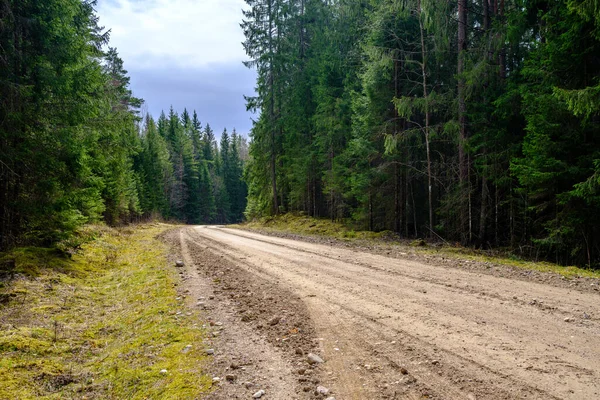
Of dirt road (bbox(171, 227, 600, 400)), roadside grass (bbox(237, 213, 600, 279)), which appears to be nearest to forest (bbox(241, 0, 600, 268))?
roadside grass (bbox(237, 213, 600, 279))

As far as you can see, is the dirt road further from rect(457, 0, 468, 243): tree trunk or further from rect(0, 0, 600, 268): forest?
rect(457, 0, 468, 243): tree trunk

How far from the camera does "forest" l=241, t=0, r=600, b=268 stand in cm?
1006

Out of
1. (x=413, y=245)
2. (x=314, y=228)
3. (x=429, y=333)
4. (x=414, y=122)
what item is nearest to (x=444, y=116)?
(x=414, y=122)

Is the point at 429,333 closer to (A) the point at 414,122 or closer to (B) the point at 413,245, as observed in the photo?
(B) the point at 413,245

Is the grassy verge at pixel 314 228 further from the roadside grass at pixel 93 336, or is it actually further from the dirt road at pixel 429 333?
the roadside grass at pixel 93 336

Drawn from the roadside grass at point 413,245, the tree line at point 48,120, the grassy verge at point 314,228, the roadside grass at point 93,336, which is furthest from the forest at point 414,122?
the roadside grass at point 93,336

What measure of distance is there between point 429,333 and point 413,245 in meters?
10.8

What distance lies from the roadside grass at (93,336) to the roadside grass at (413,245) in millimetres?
8129

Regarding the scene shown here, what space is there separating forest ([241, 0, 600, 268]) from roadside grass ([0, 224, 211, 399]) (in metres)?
10.3

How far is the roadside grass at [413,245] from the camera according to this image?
900cm

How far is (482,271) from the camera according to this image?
27.1ft

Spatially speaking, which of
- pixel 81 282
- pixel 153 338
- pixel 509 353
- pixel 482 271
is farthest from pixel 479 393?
pixel 81 282

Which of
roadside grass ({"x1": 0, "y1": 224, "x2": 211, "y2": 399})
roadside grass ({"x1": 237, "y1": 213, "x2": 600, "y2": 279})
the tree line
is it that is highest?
the tree line

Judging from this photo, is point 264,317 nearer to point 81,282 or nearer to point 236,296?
point 236,296
